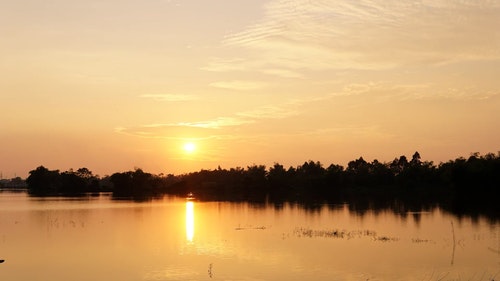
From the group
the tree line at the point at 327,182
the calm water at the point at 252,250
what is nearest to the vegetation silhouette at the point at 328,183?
the tree line at the point at 327,182

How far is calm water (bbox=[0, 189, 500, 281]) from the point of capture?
23500 mm

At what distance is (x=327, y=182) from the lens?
13550cm

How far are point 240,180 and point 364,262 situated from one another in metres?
142

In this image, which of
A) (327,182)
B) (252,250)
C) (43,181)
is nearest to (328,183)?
(327,182)

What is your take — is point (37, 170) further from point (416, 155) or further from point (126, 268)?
point (126, 268)

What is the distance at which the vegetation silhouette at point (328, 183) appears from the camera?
95125 mm

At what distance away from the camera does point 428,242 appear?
108 ft

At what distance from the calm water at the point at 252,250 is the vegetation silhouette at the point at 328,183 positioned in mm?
40806

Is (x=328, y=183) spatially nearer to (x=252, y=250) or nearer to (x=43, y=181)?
(x=43, y=181)

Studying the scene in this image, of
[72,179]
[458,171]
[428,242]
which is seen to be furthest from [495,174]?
[72,179]

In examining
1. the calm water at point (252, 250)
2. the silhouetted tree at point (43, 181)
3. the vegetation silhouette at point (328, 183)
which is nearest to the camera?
the calm water at point (252, 250)

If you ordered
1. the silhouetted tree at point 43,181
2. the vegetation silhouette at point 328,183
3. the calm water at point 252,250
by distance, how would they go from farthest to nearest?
the silhouetted tree at point 43,181 → the vegetation silhouette at point 328,183 → the calm water at point 252,250

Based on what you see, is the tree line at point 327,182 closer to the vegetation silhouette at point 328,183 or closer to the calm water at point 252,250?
the vegetation silhouette at point 328,183

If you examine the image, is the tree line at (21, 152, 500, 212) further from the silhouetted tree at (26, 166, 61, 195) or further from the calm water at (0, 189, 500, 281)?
the calm water at (0, 189, 500, 281)
